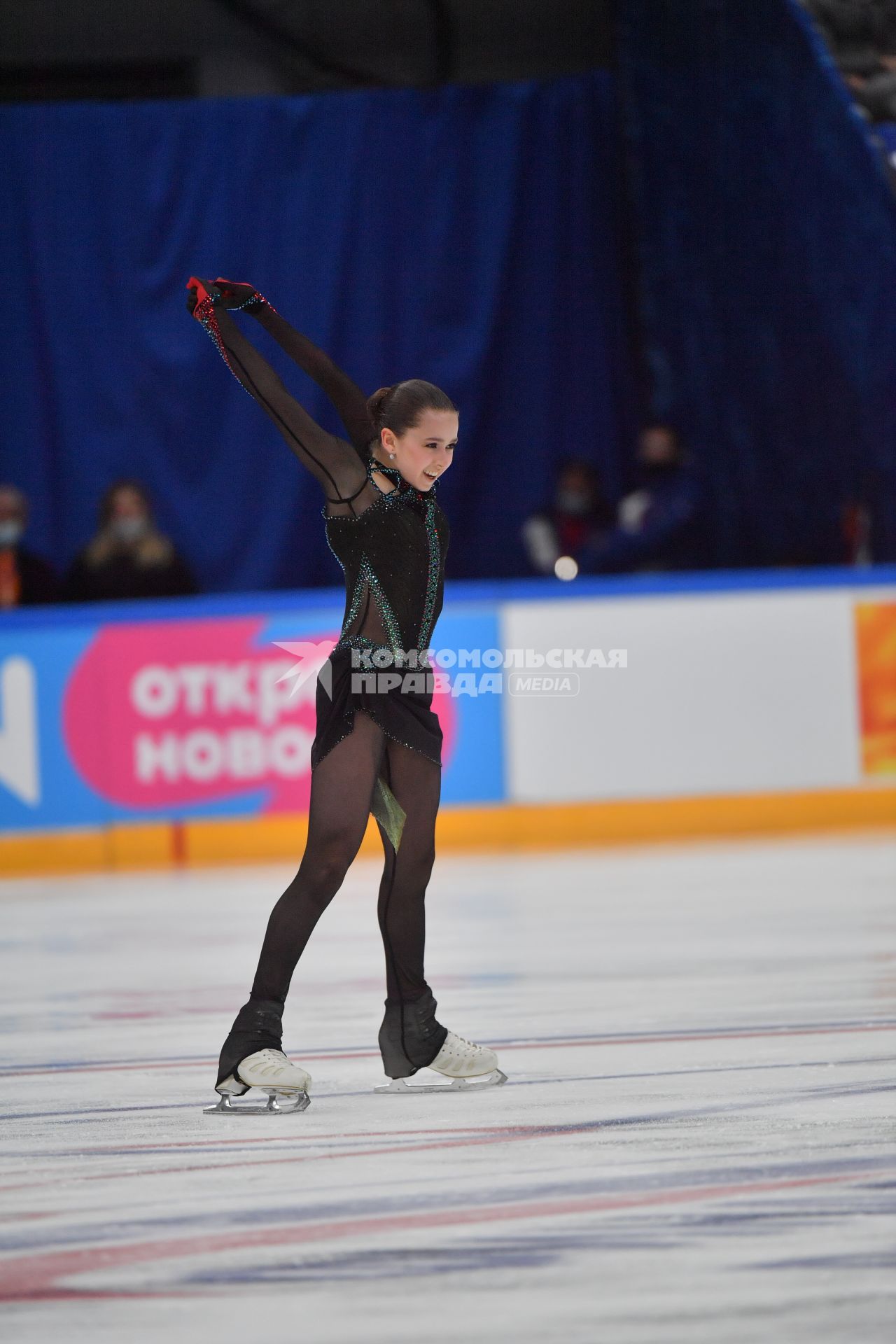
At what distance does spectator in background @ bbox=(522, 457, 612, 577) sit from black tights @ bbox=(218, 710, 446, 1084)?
5102 mm

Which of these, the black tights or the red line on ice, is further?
the black tights

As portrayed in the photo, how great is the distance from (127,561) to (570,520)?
199 centimetres

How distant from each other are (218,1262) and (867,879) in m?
3.54

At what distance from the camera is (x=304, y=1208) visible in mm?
1857

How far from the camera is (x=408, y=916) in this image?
2533 mm

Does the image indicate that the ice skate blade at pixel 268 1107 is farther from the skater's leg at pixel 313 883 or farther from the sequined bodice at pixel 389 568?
the sequined bodice at pixel 389 568

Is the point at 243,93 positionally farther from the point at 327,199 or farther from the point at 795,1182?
the point at 795,1182

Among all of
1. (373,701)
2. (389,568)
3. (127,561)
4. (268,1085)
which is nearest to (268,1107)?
(268,1085)

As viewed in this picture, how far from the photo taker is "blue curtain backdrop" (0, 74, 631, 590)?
330 inches

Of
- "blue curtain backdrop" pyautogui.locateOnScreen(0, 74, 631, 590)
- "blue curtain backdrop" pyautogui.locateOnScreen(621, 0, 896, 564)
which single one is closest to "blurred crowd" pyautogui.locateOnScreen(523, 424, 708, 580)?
"blue curtain backdrop" pyautogui.locateOnScreen(621, 0, 896, 564)

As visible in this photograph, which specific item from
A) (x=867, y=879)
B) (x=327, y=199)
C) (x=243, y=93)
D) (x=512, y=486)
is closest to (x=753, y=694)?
(x=867, y=879)

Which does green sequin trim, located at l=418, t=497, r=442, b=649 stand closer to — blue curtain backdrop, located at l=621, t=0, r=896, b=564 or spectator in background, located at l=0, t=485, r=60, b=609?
blue curtain backdrop, located at l=621, t=0, r=896, b=564

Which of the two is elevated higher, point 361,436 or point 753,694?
point 361,436

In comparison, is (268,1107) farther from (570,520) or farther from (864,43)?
(864,43)
